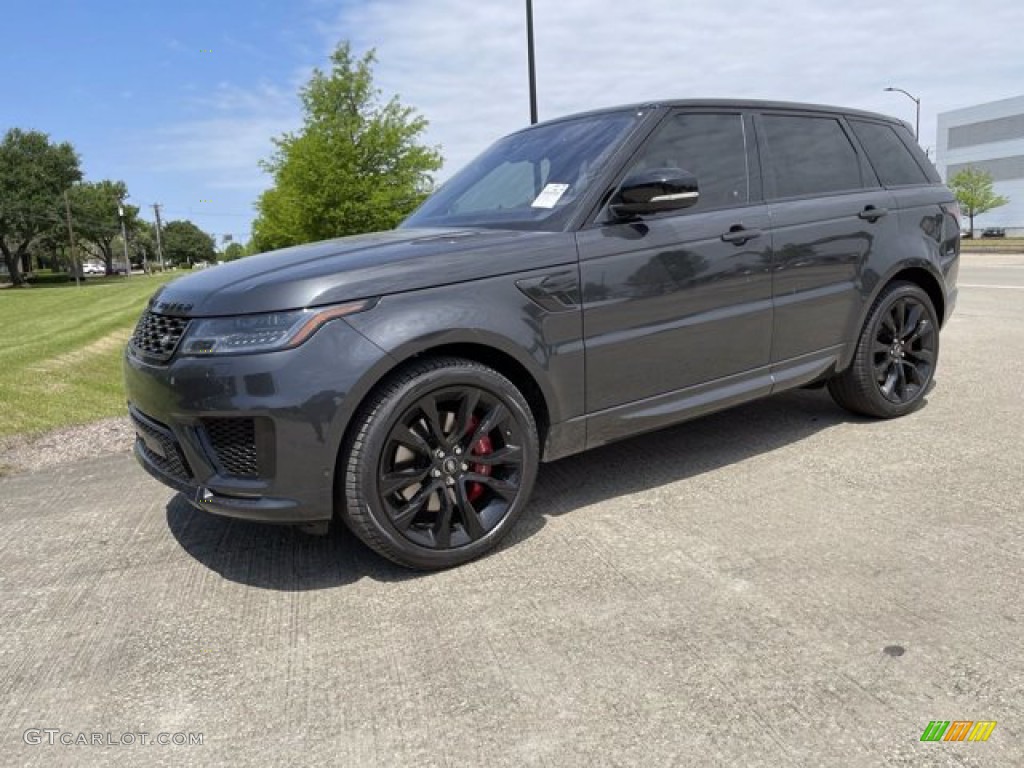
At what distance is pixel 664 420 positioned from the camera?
3773 millimetres

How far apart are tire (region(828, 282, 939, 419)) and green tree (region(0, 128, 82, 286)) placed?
230 ft

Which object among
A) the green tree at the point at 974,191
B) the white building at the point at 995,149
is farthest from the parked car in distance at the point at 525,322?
the white building at the point at 995,149

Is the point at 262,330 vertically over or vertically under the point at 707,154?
under

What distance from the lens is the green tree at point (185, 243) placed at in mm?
155625

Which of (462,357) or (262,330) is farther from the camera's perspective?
(462,357)

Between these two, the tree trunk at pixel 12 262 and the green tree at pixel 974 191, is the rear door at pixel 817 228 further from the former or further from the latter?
the tree trunk at pixel 12 262

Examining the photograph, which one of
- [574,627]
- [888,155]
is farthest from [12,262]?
[574,627]

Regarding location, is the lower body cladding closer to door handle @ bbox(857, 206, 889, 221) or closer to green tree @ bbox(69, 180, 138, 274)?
door handle @ bbox(857, 206, 889, 221)

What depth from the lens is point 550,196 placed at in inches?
145

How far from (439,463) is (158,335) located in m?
1.20

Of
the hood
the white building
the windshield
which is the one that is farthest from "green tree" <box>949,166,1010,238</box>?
the hood

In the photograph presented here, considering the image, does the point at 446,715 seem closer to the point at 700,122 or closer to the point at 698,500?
the point at 698,500

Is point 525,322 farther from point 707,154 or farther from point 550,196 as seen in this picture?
point 707,154

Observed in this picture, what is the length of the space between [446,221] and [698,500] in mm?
1890
